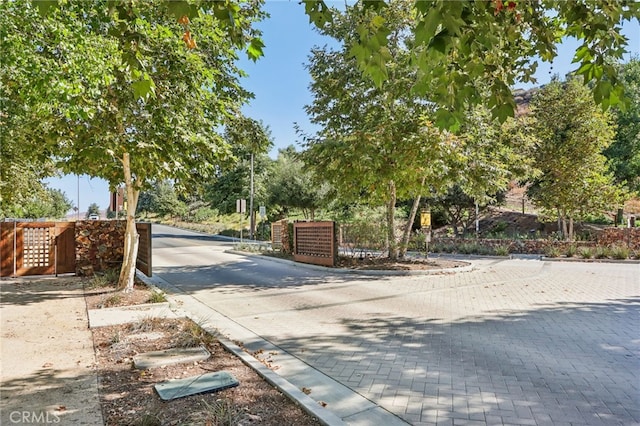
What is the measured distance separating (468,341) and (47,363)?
5.52 meters

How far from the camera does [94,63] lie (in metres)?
6.19

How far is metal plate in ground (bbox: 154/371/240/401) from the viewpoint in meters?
3.84

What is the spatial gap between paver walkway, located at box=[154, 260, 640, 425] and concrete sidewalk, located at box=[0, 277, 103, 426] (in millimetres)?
2441

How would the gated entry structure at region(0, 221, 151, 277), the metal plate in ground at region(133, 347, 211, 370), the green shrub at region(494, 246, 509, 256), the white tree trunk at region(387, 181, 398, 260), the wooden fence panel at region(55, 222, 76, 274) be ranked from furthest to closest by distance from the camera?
the green shrub at region(494, 246, 509, 256) → the white tree trunk at region(387, 181, 398, 260) → the wooden fence panel at region(55, 222, 76, 274) → the gated entry structure at region(0, 221, 151, 277) → the metal plate in ground at region(133, 347, 211, 370)

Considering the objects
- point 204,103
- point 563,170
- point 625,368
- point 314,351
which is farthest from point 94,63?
point 563,170

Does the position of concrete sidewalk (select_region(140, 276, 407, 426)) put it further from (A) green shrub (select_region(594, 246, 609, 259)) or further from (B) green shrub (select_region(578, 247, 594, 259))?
(A) green shrub (select_region(594, 246, 609, 259))

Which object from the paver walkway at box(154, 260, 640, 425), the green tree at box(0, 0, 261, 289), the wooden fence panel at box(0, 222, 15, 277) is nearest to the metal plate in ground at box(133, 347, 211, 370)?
the paver walkway at box(154, 260, 640, 425)

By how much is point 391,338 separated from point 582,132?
63.0ft

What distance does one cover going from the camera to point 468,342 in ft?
18.9

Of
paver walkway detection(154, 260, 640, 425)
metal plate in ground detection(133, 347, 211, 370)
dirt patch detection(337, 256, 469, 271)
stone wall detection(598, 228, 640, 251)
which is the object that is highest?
stone wall detection(598, 228, 640, 251)

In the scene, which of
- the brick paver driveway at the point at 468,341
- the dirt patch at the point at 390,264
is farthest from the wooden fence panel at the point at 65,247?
the dirt patch at the point at 390,264

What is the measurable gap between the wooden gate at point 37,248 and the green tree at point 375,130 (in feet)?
27.6

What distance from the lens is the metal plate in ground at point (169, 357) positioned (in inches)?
183

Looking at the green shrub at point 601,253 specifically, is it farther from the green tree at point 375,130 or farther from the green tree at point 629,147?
the green tree at point 629,147
